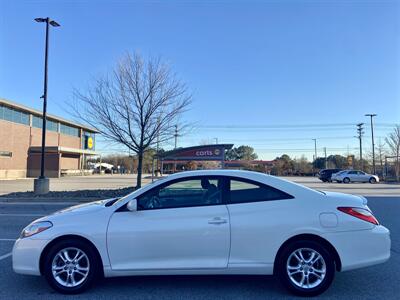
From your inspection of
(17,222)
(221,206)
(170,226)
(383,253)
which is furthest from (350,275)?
(17,222)

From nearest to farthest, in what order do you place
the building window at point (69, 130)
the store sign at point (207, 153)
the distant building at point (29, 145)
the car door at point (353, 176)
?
1. the store sign at point (207, 153)
2. the car door at point (353, 176)
3. the distant building at point (29, 145)
4. the building window at point (69, 130)

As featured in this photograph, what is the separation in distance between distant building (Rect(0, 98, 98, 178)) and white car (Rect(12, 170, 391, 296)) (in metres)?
41.9

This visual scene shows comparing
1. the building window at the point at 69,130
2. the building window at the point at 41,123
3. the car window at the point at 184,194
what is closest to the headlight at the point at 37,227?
the car window at the point at 184,194

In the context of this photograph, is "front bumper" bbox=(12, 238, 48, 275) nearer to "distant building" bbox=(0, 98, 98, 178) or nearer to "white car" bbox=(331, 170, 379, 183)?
"white car" bbox=(331, 170, 379, 183)

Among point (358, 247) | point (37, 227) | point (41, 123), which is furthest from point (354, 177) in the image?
point (41, 123)

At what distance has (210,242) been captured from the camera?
447 cm

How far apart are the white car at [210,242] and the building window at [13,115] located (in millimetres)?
42799

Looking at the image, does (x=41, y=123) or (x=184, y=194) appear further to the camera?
(x=41, y=123)

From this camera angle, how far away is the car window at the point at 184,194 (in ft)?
15.4

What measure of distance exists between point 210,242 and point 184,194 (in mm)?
831

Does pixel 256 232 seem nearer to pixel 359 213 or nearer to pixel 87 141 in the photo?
pixel 359 213

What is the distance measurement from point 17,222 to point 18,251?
6.39m

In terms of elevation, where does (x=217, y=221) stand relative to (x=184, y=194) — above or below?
below

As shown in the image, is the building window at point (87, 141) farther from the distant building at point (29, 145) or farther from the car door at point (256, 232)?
the car door at point (256, 232)
